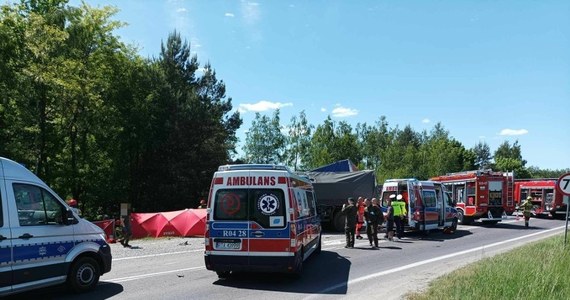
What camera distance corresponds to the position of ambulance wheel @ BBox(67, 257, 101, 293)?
8.39 meters

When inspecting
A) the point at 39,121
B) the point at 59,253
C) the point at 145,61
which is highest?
the point at 145,61

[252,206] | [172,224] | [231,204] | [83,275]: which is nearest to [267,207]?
[252,206]

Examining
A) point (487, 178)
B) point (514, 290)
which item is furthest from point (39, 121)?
point (514, 290)

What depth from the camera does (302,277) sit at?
10.5m

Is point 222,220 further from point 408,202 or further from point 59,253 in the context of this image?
point 408,202

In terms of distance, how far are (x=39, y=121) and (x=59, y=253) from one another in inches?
1016

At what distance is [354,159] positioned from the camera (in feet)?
206

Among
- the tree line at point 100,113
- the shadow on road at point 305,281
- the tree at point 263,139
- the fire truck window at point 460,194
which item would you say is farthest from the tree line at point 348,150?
the shadow on road at point 305,281

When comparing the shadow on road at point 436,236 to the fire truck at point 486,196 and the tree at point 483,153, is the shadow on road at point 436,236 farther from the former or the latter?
the tree at point 483,153

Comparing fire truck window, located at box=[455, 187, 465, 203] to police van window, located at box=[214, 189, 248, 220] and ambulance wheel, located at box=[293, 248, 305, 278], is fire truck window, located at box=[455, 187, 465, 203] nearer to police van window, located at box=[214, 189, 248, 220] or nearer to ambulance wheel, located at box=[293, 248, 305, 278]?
ambulance wheel, located at box=[293, 248, 305, 278]

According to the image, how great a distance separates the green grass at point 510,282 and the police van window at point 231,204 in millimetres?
3682

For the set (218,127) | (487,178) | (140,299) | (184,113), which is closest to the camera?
(140,299)

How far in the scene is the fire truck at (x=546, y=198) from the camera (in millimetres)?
35281

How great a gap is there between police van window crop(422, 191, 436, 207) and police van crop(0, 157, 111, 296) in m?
15.2
